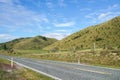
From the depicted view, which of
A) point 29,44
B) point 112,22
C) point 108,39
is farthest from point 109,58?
point 29,44

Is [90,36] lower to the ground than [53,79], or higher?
higher

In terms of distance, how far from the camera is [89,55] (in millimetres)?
33406

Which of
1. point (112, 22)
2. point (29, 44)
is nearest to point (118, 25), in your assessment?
point (112, 22)

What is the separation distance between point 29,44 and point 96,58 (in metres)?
170

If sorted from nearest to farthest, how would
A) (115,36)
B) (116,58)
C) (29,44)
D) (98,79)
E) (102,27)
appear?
(98,79) → (116,58) → (115,36) → (102,27) → (29,44)

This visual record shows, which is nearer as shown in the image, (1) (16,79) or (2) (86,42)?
(1) (16,79)

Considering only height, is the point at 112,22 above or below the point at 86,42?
above

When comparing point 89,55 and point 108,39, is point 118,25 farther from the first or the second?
point 89,55

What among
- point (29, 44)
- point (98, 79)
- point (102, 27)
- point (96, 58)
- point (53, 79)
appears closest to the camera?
point (98, 79)

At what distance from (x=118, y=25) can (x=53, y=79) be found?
66.9 metres

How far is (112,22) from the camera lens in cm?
8194

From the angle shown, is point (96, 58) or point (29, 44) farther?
point (29, 44)

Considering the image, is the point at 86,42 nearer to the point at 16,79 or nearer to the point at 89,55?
the point at 89,55

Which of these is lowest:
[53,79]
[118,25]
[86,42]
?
[53,79]
